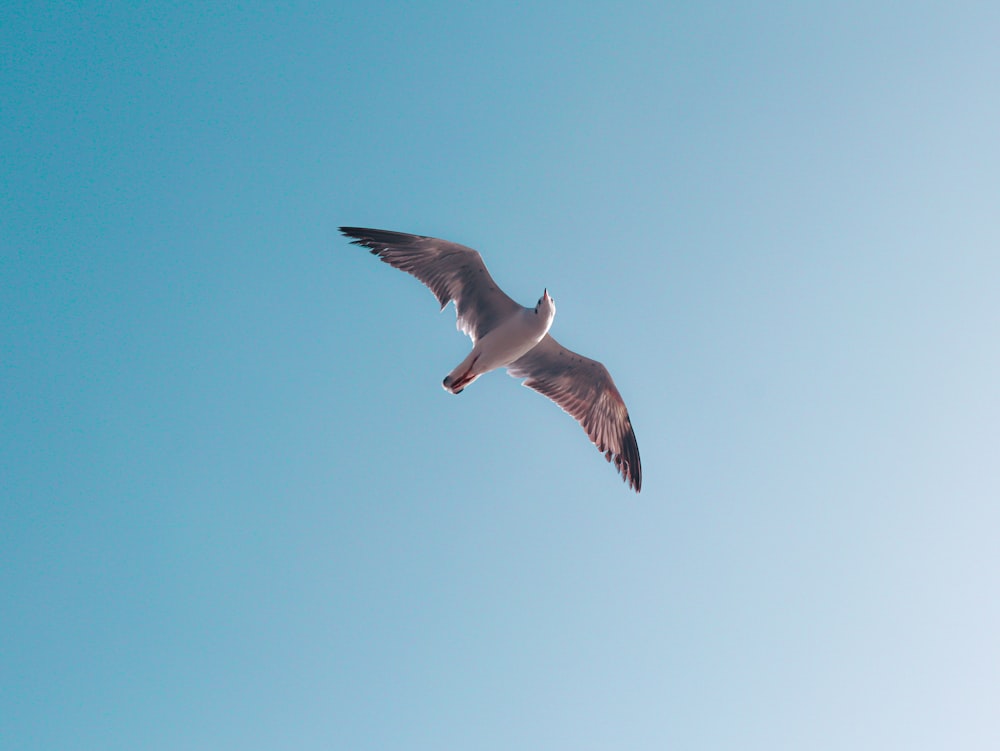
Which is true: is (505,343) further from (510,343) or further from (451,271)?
(451,271)

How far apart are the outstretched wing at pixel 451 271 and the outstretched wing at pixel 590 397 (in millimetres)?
1265

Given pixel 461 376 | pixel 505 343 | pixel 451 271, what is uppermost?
pixel 451 271

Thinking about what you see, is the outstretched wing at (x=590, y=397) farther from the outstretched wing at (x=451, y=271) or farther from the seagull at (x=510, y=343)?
the outstretched wing at (x=451, y=271)

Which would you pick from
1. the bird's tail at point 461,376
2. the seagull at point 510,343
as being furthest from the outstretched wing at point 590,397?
the bird's tail at point 461,376

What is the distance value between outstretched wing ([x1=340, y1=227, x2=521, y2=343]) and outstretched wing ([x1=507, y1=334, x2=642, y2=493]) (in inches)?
49.8

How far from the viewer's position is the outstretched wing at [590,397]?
1466cm

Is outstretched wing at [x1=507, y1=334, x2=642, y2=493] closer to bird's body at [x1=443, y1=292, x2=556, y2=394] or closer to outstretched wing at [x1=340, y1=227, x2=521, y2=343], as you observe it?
bird's body at [x1=443, y1=292, x2=556, y2=394]

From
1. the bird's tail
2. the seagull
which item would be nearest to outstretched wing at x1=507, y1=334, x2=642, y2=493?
the seagull

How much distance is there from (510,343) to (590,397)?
235 centimetres

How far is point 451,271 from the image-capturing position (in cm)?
1341

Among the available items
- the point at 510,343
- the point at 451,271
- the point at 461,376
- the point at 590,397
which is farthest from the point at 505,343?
the point at 590,397

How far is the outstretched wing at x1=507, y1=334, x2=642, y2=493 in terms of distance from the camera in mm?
14656

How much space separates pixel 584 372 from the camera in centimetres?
1471

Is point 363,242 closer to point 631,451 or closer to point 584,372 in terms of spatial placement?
point 584,372
